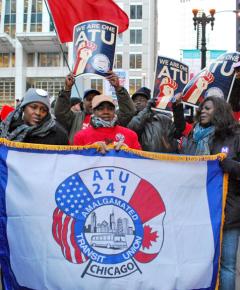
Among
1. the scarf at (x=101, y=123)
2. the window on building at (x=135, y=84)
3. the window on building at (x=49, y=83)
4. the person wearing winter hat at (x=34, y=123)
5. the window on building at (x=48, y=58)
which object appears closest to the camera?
the person wearing winter hat at (x=34, y=123)

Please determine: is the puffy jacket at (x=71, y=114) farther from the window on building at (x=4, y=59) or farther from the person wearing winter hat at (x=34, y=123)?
the window on building at (x=4, y=59)

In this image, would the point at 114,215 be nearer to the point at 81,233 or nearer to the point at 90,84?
the point at 81,233

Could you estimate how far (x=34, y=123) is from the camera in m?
3.95

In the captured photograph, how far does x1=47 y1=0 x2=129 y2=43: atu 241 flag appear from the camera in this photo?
604 centimetres

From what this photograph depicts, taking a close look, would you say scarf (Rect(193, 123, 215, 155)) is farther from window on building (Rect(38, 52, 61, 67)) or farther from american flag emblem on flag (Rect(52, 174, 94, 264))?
window on building (Rect(38, 52, 61, 67))

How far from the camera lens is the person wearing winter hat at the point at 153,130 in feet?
16.4

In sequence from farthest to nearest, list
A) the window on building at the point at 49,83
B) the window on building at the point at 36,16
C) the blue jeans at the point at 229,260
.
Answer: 1. the window on building at the point at 49,83
2. the window on building at the point at 36,16
3. the blue jeans at the point at 229,260

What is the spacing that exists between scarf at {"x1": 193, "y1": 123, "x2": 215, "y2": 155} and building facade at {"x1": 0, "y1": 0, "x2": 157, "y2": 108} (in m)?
54.9

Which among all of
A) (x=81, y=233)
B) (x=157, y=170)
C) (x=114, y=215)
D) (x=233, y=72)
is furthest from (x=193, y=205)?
(x=233, y=72)

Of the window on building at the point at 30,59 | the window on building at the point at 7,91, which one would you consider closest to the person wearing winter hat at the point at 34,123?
the window on building at the point at 7,91

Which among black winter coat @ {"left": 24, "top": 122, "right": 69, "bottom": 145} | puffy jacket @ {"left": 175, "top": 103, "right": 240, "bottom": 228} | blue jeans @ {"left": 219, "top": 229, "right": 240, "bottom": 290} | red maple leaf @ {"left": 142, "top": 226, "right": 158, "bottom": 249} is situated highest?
black winter coat @ {"left": 24, "top": 122, "right": 69, "bottom": 145}

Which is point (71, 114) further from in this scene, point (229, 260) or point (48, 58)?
point (48, 58)

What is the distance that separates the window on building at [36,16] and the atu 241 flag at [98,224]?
58196mm

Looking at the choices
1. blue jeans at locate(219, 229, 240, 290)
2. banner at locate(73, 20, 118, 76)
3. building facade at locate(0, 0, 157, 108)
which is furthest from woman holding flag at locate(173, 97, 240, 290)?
building facade at locate(0, 0, 157, 108)
